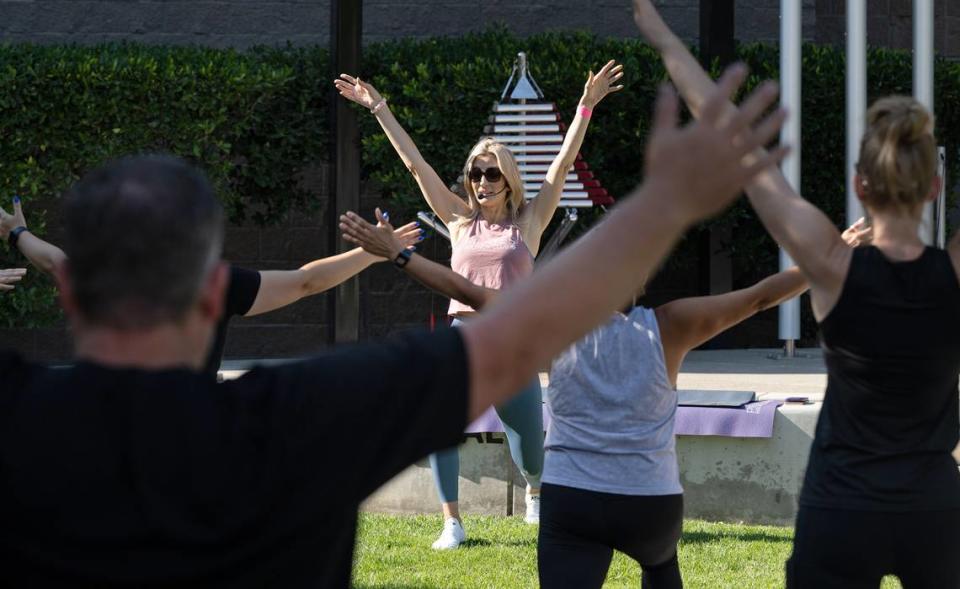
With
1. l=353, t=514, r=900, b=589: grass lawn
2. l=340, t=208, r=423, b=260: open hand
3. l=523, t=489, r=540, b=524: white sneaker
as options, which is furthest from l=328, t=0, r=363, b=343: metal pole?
l=340, t=208, r=423, b=260: open hand

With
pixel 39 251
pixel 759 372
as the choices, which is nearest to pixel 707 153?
pixel 39 251

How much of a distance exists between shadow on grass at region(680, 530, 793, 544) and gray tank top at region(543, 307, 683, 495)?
292 centimetres

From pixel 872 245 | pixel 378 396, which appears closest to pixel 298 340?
pixel 872 245

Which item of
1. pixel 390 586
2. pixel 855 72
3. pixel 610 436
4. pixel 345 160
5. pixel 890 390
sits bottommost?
pixel 390 586

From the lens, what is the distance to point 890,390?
2.86 metres

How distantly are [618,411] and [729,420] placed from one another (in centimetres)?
323

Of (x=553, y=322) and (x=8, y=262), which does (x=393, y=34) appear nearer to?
(x=8, y=262)

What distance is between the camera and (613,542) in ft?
11.8

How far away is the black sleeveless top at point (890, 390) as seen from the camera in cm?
281

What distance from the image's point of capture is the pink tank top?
588 cm

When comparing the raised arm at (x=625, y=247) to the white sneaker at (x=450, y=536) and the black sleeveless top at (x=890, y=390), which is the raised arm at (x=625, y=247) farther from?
the white sneaker at (x=450, y=536)

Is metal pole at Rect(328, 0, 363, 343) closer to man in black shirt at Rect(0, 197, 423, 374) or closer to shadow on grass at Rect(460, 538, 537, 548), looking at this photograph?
shadow on grass at Rect(460, 538, 537, 548)

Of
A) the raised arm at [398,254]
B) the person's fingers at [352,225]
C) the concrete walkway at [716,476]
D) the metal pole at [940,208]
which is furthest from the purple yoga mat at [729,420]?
the metal pole at [940,208]

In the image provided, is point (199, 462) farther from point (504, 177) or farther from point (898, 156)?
point (504, 177)
